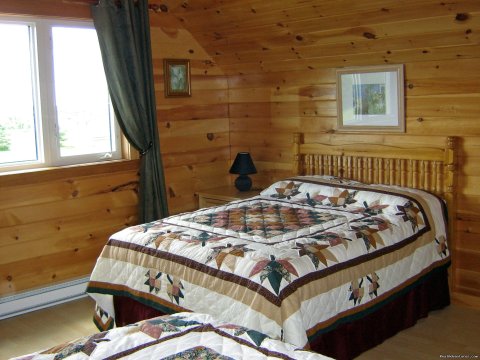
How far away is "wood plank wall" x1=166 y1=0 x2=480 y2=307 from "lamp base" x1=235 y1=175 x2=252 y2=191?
264 mm

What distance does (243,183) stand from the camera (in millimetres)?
4910

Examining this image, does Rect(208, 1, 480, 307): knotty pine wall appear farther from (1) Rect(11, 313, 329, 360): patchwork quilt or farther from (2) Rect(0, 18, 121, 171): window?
(1) Rect(11, 313, 329, 360): patchwork quilt

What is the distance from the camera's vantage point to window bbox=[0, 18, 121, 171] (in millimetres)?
4020

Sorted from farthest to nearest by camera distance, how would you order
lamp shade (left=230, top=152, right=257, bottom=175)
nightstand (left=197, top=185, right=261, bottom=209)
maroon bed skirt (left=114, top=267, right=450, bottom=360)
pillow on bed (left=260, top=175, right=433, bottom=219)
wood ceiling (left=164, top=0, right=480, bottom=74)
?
1. lamp shade (left=230, top=152, right=257, bottom=175)
2. nightstand (left=197, top=185, right=261, bottom=209)
3. pillow on bed (left=260, top=175, right=433, bottom=219)
4. wood ceiling (left=164, top=0, right=480, bottom=74)
5. maroon bed skirt (left=114, top=267, right=450, bottom=360)

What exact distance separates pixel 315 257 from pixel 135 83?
2120mm

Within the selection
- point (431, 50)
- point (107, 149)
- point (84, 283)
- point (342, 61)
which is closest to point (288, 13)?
point (342, 61)

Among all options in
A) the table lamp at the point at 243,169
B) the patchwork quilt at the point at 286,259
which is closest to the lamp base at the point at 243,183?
the table lamp at the point at 243,169

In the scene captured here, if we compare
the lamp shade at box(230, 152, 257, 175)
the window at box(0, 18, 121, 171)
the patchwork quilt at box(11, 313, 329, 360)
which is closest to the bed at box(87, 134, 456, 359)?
the lamp shade at box(230, 152, 257, 175)

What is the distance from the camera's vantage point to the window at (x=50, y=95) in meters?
4.02

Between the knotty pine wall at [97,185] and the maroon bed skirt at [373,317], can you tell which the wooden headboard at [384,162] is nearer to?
the maroon bed skirt at [373,317]

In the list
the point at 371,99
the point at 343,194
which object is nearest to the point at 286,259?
the point at 343,194

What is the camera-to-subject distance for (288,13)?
13.2 feet

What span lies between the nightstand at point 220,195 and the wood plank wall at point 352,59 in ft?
1.18

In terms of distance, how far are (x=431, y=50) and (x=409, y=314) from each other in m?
1.63
